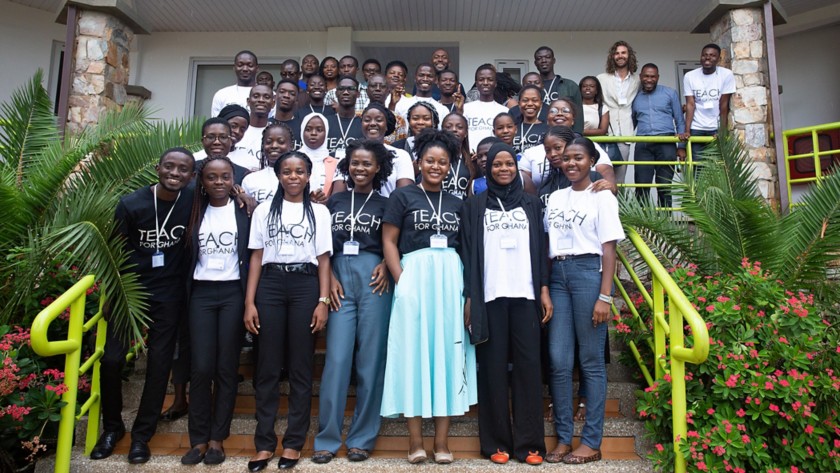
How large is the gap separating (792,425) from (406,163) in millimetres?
2971

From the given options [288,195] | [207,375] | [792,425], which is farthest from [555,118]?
[207,375]

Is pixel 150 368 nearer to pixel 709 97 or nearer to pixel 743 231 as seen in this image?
pixel 743 231

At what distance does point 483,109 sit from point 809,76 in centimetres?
709

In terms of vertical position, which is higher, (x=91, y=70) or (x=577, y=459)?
(x=91, y=70)

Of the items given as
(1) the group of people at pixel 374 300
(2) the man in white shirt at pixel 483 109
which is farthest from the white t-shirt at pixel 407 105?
(1) the group of people at pixel 374 300

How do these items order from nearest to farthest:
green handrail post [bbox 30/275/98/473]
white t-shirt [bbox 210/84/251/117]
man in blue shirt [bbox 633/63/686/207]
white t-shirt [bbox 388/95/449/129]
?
green handrail post [bbox 30/275/98/473], white t-shirt [bbox 388/95/449/129], white t-shirt [bbox 210/84/251/117], man in blue shirt [bbox 633/63/686/207]

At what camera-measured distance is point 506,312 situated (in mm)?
3992

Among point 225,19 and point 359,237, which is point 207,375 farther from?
point 225,19

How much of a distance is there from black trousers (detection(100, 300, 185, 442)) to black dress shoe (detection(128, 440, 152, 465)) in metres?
0.06

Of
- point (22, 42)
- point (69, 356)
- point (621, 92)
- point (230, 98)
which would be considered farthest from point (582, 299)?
point (22, 42)

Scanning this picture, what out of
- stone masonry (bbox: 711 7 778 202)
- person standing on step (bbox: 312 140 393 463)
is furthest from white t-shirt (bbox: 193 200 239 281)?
stone masonry (bbox: 711 7 778 202)

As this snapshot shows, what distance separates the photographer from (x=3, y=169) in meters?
4.97

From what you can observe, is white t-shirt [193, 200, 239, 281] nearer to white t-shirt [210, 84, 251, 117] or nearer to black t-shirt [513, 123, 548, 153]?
black t-shirt [513, 123, 548, 153]

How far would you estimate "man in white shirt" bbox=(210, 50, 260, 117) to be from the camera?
6922mm
